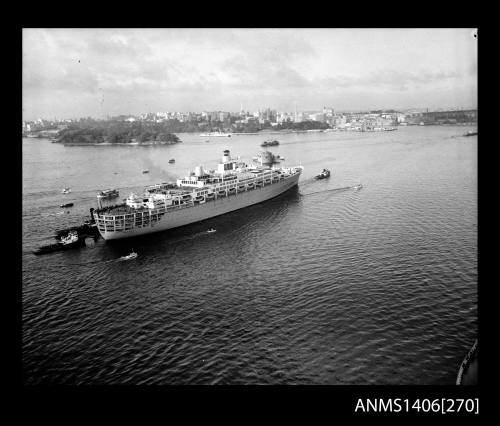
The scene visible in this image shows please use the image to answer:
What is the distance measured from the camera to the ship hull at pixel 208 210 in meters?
21.9

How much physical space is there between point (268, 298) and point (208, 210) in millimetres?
11945

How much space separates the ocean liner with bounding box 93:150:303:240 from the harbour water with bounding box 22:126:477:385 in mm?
682

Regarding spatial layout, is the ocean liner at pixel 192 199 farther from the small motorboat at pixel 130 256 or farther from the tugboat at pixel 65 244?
the small motorboat at pixel 130 256

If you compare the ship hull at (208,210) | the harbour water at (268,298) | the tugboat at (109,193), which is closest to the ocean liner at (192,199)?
the ship hull at (208,210)

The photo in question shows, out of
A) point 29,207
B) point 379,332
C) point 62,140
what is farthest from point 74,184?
point 62,140

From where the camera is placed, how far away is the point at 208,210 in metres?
25.4

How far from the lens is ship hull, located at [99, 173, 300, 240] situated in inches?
861

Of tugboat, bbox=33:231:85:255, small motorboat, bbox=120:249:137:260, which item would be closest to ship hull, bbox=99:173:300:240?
tugboat, bbox=33:231:85:255

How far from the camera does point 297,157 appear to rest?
5362 centimetres

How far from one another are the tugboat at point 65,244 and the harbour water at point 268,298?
0.52 metres

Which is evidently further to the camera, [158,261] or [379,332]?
[158,261]
